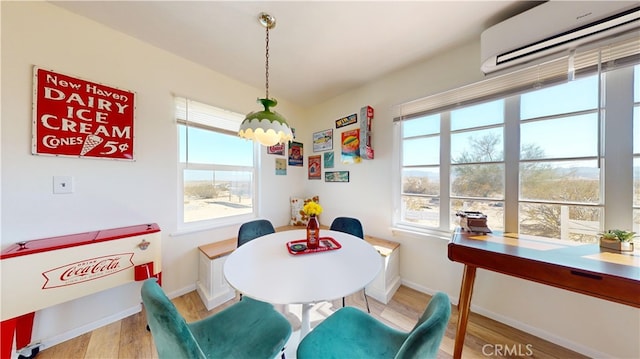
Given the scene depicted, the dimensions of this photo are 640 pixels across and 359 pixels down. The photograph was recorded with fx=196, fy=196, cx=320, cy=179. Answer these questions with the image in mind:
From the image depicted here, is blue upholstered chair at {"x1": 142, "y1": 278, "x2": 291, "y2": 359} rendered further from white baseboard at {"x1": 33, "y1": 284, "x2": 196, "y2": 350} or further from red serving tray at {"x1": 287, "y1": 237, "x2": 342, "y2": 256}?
white baseboard at {"x1": 33, "y1": 284, "x2": 196, "y2": 350}

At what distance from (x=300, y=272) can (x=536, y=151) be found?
206 centimetres

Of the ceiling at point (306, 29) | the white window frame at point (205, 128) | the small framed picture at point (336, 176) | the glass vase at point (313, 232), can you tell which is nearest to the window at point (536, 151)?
the ceiling at point (306, 29)

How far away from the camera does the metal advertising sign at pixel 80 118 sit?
1.38 metres

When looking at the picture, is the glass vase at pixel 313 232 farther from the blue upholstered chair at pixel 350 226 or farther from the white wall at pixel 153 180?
the white wall at pixel 153 180

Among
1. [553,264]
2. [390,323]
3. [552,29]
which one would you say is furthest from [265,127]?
[552,29]

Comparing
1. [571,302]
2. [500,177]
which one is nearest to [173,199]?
[500,177]

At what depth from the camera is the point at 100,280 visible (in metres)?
1.42

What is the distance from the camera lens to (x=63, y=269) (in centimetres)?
130

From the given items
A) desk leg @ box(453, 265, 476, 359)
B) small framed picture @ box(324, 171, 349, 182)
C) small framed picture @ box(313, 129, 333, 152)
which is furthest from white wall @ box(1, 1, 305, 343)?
desk leg @ box(453, 265, 476, 359)

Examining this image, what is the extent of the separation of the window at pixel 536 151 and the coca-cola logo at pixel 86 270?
2.68 m

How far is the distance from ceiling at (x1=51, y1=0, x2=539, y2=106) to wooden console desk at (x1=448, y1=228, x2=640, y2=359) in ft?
5.58

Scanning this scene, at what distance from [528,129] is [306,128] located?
102 inches

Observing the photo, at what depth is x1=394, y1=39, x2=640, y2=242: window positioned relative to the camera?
4.23 ft

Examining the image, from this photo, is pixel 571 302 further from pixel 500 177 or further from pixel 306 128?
pixel 306 128
